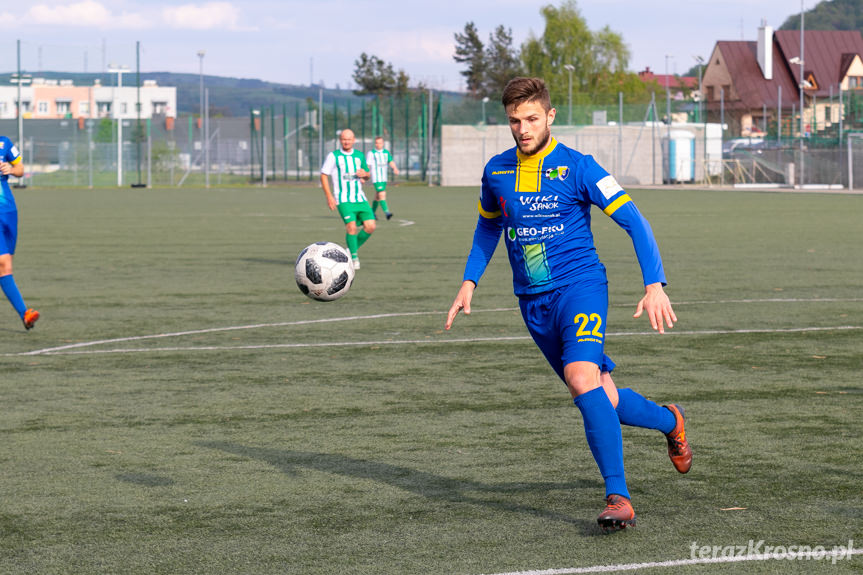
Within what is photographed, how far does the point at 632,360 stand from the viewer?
921 cm

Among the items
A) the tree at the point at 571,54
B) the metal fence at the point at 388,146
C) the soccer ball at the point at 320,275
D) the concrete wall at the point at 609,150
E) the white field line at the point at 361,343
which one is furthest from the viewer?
the tree at the point at 571,54

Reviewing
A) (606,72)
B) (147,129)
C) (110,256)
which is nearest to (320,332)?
(110,256)

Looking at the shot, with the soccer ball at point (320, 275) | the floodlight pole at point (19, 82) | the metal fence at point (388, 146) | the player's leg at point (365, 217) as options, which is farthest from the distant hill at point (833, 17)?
the soccer ball at point (320, 275)

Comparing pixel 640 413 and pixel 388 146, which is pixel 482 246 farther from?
pixel 388 146

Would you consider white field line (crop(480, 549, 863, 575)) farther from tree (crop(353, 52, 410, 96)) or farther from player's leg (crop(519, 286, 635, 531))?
tree (crop(353, 52, 410, 96))

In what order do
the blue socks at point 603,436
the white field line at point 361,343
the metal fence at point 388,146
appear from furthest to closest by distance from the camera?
1. the metal fence at point 388,146
2. the white field line at point 361,343
3. the blue socks at point 603,436

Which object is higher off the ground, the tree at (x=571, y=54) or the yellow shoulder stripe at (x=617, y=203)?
the tree at (x=571, y=54)

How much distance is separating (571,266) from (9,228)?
7393 millimetres

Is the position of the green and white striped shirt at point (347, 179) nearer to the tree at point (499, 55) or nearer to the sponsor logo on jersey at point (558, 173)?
the sponsor logo on jersey at point (558, 173)

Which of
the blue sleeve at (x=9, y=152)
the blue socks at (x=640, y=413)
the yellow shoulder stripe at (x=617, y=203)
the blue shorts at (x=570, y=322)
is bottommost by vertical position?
the blue socks at (x=640, y=413)

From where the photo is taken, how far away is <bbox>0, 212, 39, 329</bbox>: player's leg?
11000mm

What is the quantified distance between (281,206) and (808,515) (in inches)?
1356

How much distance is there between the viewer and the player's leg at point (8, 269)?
36.1 ft

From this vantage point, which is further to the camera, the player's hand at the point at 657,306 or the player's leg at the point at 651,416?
the player's leg at the point at 651,416
